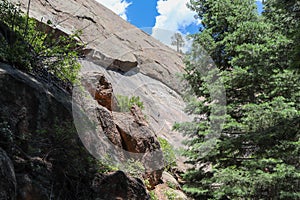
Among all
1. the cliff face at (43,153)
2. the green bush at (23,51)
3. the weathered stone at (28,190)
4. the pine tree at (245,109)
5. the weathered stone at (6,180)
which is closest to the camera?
the weathered stone at (6,180)

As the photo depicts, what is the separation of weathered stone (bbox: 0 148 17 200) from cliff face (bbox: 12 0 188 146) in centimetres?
770

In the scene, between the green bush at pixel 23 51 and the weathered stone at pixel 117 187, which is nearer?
the weathered stone at pixel 117 187

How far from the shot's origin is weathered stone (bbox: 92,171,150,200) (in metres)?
3.39

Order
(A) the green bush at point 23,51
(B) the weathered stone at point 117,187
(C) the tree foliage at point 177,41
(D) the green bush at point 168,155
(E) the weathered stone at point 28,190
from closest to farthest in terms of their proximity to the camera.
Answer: (E) the weathered stone at point 28,190
(B) the weathered stone at point 117,187
(A) the green bush at point 23,51
(D) the green bush at point 168,155
(C) the tree foliage at point 177,41

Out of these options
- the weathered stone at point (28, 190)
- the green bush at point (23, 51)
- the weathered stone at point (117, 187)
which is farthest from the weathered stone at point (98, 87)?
the weathered stone at point (28, 190)

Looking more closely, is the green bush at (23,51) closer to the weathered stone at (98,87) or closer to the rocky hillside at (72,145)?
the rocky hillside at (72,145)

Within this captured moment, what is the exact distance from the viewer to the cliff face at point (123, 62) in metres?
11.6

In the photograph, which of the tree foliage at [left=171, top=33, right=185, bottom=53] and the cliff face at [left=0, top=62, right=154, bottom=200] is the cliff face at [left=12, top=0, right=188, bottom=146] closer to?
the tree foliage at [left=171, top=33, right=185, bottom=53]

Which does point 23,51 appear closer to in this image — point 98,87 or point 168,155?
point 98,87

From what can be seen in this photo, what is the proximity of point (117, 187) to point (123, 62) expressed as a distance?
424 inches

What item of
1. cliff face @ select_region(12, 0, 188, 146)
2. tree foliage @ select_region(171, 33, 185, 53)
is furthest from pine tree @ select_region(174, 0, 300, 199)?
tree foliage @ select_region(171, 33, 185, 53)

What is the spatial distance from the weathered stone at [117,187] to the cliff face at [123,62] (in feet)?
20.6

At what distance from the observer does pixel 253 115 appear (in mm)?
6027

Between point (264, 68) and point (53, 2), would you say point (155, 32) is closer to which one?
point (264, 68)
